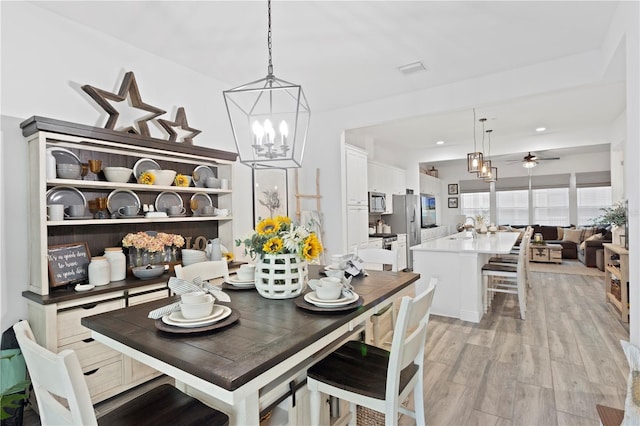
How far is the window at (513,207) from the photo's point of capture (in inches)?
381

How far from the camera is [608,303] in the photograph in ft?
14.5

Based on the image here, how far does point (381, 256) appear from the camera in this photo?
2.85 m

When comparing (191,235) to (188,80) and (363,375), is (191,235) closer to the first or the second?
(188,80)

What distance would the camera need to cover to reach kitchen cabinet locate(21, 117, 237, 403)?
83.0 inches

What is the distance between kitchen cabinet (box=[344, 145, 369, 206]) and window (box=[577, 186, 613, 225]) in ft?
23.6

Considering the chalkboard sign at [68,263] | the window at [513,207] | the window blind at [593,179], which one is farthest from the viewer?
the window at [513,207]

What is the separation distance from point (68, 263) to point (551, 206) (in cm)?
1082

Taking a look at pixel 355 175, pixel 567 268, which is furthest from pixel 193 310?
pixel 567 268

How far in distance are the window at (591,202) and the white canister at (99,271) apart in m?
10.5

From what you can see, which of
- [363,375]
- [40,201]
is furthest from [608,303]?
[40,201]

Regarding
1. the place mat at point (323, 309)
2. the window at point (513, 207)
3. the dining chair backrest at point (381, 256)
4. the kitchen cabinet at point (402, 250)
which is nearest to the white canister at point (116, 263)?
the place mat at point (323, 309)

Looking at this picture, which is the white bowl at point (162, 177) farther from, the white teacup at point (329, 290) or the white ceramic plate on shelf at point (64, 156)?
the white teacup at point (329, 290)

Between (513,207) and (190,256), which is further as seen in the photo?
(513,207)

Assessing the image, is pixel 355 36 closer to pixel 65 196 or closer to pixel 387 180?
pixel 65 196
